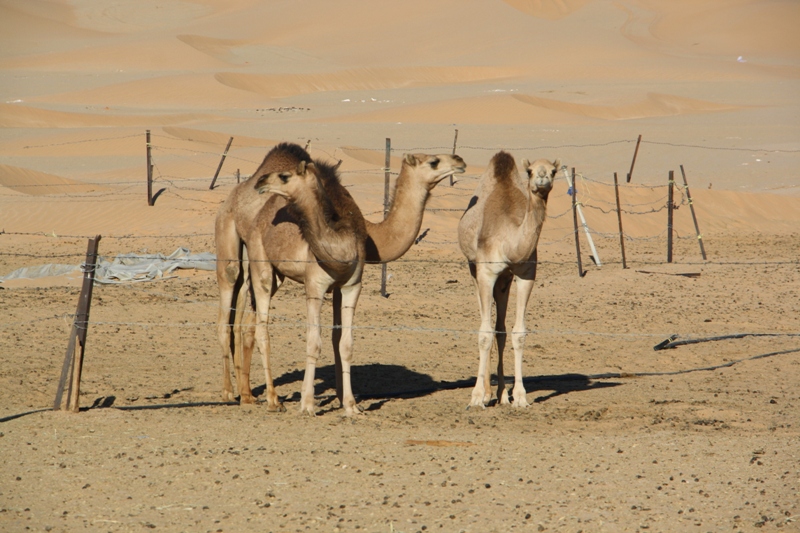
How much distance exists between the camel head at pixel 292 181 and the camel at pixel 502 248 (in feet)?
6.37

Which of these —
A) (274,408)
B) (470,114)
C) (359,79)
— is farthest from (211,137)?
(274,408)

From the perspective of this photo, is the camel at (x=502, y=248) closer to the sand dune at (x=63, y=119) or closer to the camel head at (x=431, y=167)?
the camel head at (x=431, y=167)

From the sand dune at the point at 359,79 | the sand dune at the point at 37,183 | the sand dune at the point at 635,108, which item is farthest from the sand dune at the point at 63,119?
the sand dune at the point at 635,108

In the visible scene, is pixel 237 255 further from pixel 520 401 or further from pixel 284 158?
pixel 520 401

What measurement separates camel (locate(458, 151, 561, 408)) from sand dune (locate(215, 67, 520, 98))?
58481mm

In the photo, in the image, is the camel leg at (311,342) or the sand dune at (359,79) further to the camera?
the sand dune at (359,79)

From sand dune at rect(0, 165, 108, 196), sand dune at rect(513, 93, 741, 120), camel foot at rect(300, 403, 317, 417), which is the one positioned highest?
sand dune at rect(513, 93, 741, 120)

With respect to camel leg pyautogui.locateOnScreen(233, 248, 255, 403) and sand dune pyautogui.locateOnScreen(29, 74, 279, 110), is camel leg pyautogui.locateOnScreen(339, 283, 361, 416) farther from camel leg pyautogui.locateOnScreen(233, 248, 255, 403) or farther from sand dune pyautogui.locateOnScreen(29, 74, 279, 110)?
sand dune pyautogui.locateOnScreen(29, 74, 279, 110)

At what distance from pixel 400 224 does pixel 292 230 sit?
1103 mm

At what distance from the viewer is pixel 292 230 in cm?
889

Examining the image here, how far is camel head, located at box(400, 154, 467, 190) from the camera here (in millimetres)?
8328

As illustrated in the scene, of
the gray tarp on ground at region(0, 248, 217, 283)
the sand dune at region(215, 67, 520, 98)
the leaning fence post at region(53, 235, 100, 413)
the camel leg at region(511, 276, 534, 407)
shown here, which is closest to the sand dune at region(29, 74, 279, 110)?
the sand dune at region(215, 67, 520, 98)

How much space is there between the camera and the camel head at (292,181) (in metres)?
8.12

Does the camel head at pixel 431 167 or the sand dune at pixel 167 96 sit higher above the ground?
the sand dune at pixel 167 96
